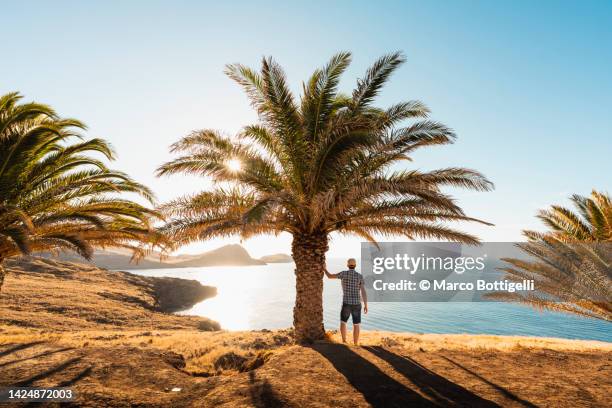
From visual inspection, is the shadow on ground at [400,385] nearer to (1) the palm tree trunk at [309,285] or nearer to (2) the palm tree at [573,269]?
(1) the palm tree trunk at [309,285]

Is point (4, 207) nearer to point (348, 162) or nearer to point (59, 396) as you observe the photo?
point (59, 396)

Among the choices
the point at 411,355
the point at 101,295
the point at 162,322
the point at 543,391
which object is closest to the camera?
the point at 543,391

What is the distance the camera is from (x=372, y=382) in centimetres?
598

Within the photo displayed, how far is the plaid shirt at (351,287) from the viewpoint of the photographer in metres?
9.92

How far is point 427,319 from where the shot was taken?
57.9 metres

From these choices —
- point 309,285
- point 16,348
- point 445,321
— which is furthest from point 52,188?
point 445,321

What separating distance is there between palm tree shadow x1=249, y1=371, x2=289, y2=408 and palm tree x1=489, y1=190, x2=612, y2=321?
1040 centimetres

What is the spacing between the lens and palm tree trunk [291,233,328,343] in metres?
11.2

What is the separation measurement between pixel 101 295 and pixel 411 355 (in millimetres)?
46248

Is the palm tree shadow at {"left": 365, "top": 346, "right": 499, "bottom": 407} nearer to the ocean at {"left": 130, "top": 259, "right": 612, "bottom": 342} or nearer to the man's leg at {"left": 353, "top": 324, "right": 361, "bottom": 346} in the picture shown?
the man's leg at {"left": 353, "top": 324, "right": 361, "bottom": 346}

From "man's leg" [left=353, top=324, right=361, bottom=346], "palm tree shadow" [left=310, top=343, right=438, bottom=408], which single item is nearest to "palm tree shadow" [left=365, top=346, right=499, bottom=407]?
"palm tree shadow" [left=310, top=343, right=438, bottom=408]

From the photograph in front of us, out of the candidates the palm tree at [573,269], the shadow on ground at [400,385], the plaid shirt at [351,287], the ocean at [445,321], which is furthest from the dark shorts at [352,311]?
the ocean at [445,321]

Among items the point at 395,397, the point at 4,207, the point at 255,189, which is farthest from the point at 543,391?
the point at 4,207

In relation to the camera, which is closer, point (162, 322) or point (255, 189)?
point (255, 189)
